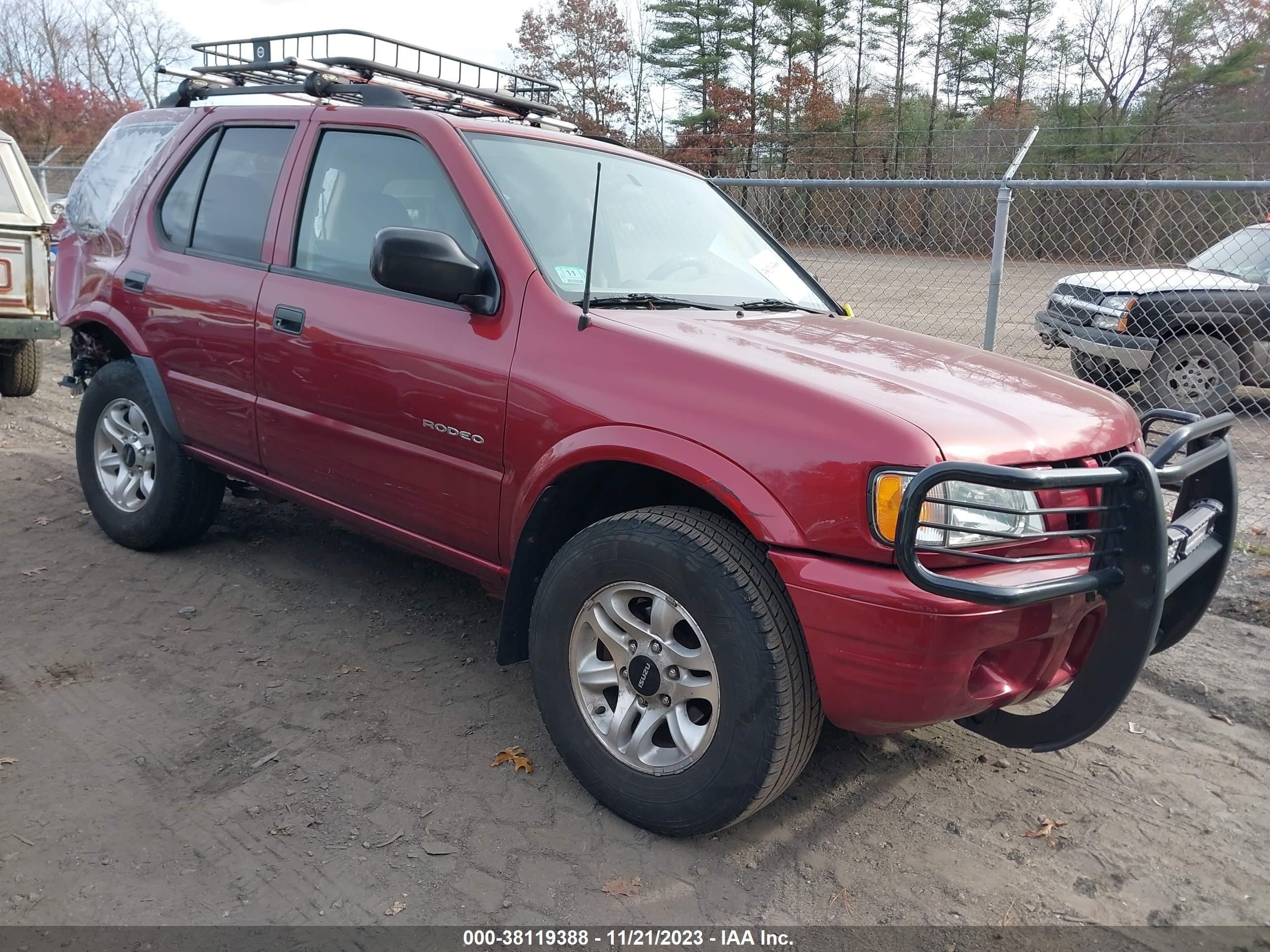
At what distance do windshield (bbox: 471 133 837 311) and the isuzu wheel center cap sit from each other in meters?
1.13

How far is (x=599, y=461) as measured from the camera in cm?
282

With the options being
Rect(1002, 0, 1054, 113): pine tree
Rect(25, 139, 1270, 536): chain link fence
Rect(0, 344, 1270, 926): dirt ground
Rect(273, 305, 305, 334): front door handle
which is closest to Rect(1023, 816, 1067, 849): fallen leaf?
Rect(0, 344, 1270, 926): dirt ground

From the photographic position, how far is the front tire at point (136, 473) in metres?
4.45

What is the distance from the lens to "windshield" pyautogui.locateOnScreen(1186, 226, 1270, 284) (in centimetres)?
→ 778

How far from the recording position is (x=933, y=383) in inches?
108

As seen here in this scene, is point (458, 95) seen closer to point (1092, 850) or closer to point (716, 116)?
point (1092, 850)

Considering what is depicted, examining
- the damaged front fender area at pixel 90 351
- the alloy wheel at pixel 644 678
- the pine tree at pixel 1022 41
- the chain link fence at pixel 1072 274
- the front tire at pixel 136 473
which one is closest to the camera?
the alloy wheel at pixel 644 678

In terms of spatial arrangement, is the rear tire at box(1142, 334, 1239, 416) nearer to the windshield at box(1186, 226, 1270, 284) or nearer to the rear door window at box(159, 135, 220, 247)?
the windshield at box(1186, 226, 1270, 284)

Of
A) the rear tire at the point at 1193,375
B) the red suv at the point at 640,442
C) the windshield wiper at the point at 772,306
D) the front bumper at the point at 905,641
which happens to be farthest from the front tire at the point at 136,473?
the rear tire at the point at 1193,375

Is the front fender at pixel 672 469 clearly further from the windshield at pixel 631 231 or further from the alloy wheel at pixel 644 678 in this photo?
the windshield at pixel 631 231

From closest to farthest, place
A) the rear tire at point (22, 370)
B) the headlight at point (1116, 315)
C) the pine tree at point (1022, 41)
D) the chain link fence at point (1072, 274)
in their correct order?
the chain link fence at point (1072, 274)
the headlight at point (1116, 315)
the rear tire at point (22, 370)
the pine tree at point (1022, 41)

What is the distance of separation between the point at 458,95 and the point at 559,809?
131 inches

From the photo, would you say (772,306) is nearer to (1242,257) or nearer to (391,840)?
(391,840)

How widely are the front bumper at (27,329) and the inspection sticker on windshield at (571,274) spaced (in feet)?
18.5
